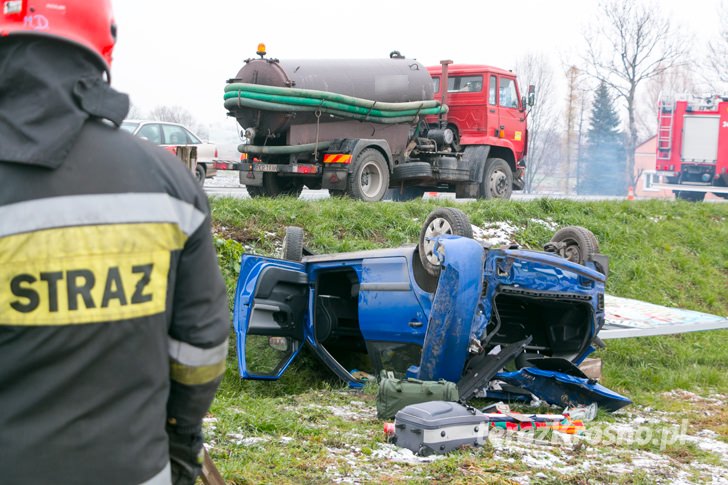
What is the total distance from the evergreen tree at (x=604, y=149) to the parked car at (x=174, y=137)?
145ft

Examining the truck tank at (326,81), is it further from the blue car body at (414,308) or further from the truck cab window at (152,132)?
the blue car body at (414,308)

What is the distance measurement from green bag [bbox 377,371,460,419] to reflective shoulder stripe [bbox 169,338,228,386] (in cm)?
336

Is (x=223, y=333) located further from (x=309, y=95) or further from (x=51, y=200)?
(x=309, y=95)

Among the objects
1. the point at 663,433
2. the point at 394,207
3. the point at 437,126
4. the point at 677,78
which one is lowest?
the point at 663,433

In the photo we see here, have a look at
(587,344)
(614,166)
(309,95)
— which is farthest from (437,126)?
(614,166)

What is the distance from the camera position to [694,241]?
1296 centimetres

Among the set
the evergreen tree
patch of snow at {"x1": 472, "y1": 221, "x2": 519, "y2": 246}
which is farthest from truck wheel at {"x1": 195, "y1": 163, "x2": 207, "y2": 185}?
the evergreen tree

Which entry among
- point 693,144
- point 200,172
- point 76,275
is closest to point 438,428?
point 76,275

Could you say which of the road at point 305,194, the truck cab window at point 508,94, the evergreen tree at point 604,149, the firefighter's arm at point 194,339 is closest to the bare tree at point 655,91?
the evergreen tree at point 604,149

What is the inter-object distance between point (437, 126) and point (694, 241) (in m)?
4.47

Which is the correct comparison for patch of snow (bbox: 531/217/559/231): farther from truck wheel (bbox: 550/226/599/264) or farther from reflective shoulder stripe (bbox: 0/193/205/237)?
reflective shoulder stripe (bbox: 0/193/205/237)

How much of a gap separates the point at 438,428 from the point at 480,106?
1126 cm

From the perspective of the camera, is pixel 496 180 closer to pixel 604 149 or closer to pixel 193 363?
pixel 193 363

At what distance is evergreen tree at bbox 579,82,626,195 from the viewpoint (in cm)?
5947
